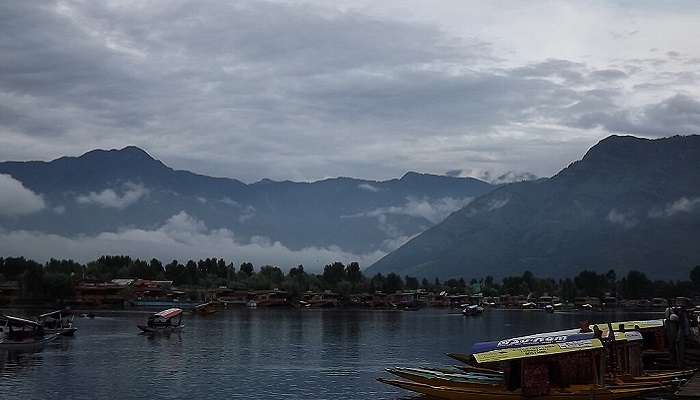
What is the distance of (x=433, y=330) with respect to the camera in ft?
477

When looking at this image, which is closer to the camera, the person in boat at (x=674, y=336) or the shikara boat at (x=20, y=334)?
the person in boat at (x=674, y=336)

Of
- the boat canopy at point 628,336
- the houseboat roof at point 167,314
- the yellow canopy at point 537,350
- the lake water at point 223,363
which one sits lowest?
the lake water at point 223,363

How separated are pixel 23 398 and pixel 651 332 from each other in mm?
46640

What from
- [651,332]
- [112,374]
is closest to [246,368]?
[112,374]

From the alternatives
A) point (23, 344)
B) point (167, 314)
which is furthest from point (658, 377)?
point (167, 314)

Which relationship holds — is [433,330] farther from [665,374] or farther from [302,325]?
[665,374]

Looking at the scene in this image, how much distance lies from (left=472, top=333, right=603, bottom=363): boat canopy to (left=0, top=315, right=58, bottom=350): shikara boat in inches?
2493

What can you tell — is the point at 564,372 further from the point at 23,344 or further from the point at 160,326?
the point at 160,326

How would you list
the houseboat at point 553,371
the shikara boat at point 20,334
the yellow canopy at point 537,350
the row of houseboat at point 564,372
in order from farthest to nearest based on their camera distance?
the shikara boat at point 20,334
the row of houseboat at point 564,372
the houseboat at point 553,371
the yellow canopy at point 537,350

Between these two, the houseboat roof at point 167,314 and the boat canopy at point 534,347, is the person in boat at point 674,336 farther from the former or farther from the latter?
the houseboat roof at point 167,314

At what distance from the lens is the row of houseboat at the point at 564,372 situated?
164 ft

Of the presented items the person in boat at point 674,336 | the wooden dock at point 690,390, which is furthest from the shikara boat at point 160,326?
the wooden dock at point 690,390

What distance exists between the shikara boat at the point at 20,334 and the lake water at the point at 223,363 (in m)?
2.30

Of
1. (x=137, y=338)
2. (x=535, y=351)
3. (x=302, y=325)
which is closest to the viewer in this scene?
(x=535, y=351)
